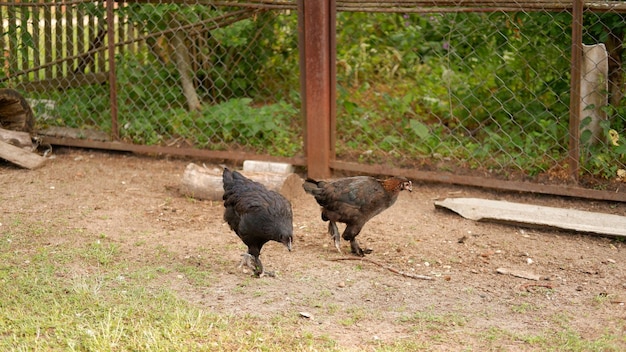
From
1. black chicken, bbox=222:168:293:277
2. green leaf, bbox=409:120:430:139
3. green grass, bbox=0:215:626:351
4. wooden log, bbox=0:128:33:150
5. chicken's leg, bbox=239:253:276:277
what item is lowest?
green grass, bbox=0:215:626:351

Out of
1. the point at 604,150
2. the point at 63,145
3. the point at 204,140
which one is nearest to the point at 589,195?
the point at 604,150

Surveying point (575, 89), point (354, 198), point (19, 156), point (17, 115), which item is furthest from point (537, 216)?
point (17, 115)

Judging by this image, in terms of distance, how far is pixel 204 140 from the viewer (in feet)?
28.6

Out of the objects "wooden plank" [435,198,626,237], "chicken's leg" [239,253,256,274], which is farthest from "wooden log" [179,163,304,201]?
"chicken's leg" [239,253,256,274]

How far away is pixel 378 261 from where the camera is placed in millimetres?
6074

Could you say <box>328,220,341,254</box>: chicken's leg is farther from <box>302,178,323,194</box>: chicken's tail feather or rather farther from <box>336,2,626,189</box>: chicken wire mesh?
<box>336,2,626,189</box>: chicken wire mesh

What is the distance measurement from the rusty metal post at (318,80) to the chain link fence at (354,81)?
0.23 metres

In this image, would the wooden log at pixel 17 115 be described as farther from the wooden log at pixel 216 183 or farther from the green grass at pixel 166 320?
the green grass at pixel 166 320

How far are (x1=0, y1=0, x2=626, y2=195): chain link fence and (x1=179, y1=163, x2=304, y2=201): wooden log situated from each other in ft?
3.04

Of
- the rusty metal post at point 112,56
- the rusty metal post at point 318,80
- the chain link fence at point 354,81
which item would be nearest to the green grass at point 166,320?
the rusty metal post at point 318,80

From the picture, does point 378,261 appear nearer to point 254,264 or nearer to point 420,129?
point 254,264

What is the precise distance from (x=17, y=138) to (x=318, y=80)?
10.6ft

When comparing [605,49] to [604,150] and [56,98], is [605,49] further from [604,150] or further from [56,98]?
[56,98]

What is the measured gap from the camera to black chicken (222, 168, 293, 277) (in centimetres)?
548
